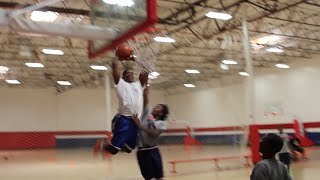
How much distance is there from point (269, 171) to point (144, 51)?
11.4 feet

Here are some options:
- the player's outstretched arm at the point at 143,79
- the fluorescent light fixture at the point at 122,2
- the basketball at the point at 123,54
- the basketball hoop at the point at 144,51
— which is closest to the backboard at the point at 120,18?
the fluorescent light fixture at the point at 122,2

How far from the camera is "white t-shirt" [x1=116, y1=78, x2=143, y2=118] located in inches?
207

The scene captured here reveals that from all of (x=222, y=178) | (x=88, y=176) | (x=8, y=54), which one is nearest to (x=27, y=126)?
(x=8, y=54)

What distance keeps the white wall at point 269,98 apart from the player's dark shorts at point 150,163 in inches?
637

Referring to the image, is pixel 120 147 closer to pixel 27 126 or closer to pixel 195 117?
pixel 195 117

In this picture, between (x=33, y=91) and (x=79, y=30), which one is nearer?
(x=79, y=30)

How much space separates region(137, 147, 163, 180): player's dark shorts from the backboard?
165cm

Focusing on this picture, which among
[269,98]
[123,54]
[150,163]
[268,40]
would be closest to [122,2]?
[123,54]

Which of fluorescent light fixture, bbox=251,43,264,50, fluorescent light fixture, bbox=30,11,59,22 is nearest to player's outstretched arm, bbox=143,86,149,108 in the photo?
fluorescent light fixture, bbox=30,11,59,22

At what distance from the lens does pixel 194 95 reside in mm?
31922

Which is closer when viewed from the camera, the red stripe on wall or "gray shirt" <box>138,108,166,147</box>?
"gray shirt" <box>138,108,166,147</box>

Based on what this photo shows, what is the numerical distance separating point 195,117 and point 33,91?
13041 mm

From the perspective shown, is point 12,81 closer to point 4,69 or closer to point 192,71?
point 4,69

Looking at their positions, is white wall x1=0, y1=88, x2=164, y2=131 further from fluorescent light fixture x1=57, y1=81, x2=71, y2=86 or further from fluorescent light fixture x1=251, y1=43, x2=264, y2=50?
fluorescent light fixture x1=251, y1=43, x2=264, y2=50
